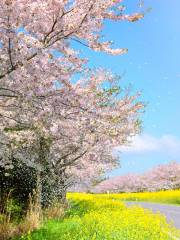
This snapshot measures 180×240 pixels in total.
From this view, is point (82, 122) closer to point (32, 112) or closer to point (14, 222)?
point (32, 112)

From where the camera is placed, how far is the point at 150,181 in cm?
7356

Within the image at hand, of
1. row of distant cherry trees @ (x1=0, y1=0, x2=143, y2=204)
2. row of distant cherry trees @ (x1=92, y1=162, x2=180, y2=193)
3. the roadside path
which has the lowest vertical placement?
the roadside path

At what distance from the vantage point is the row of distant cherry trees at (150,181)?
7050cm

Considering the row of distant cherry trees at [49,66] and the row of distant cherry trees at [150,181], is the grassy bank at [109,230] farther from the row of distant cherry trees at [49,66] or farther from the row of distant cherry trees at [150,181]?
the row of distant cherry trees at [150,181]

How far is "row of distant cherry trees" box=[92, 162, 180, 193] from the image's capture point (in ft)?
231

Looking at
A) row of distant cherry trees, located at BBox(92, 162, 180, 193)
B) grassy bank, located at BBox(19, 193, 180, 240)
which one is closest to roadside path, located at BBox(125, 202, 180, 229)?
grassy bank, located at BBox(19, 193, 180, 240)

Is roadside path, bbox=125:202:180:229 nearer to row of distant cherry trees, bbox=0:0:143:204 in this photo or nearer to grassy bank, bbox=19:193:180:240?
grassy bank, bbox=19:193:180:240

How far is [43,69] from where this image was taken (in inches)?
388

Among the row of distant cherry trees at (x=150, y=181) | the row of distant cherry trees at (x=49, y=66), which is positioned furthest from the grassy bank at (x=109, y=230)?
the row of distant cherry trees at (x=150, y=181)

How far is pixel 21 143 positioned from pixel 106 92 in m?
4.54

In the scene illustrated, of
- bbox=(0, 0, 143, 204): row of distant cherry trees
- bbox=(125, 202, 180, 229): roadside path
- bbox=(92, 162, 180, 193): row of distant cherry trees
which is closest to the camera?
bbox=(0, 0, 143, 204): row of distant cherry trees

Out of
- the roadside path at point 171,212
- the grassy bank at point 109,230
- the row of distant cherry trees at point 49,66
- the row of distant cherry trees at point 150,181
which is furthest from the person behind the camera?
the row of distant cherry trees at point 150,181

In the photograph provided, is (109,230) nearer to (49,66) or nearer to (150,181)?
(49,66)

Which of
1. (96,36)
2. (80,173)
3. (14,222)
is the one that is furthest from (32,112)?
(80,173)
